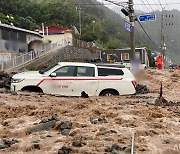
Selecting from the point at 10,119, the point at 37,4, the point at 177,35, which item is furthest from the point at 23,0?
the point at 10,119

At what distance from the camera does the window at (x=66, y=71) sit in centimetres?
1619

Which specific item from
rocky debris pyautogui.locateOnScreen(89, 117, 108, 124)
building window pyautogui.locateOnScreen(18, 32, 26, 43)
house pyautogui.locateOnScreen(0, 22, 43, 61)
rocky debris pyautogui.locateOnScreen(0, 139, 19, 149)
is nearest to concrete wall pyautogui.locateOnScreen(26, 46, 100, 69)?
house pyautogui.locateOnScreen(0, 22, 43, 61)

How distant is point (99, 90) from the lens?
1658cm

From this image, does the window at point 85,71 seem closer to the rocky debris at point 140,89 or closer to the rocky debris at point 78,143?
the rocky debris at point 140,89

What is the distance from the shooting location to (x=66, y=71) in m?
16.2

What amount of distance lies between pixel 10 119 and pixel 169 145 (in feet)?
14.7

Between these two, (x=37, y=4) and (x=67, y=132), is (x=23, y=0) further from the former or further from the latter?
(x=67, y=132)

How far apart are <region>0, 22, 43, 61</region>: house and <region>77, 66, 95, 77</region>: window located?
48.7 ft

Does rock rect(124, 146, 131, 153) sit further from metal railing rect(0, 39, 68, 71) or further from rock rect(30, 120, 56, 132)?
metal railing rect(0, 39, 68, 71)

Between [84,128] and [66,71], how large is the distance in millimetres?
6971

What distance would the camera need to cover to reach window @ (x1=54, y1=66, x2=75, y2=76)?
16.2 meters

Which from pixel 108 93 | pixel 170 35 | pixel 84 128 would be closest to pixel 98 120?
pixel 84 128

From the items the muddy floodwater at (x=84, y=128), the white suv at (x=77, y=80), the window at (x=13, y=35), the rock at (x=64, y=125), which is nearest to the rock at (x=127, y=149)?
the muddy floodwater at (x=84, y=128)

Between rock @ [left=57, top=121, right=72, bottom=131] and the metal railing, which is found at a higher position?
the metal railing
